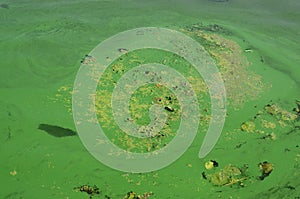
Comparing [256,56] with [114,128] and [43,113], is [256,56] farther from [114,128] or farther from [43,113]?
[43,113]

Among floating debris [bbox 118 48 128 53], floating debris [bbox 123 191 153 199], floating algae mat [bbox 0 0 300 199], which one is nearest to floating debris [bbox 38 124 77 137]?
floating algae mat [bbox 0 0 300 199]

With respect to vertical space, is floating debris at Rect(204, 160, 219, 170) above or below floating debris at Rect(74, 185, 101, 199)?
above

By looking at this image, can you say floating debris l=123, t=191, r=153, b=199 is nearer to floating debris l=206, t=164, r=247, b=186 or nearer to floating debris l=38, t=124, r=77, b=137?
floating debris l=206, t=164, r=247, b=186

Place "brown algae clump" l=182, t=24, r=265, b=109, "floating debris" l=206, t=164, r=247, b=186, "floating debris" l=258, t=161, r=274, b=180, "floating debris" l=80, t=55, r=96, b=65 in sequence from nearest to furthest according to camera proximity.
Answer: "floating debris" l=206, t=164, r=247, b=186
"floating debris" l=258, t=161, r=274, b=180
"brown algae clump" l=182, t=24, r=265, b=109
"floating debris" l=80, t=55, r=96, b=65

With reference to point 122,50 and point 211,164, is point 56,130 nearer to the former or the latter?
point 211,164

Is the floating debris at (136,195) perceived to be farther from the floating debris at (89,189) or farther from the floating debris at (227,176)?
the floating debris at (227,176)
